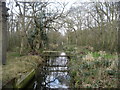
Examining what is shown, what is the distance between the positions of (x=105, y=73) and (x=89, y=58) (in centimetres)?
247

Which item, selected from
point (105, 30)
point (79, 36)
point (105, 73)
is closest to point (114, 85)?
point (105, 73)

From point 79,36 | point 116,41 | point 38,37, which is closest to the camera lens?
point 116,41

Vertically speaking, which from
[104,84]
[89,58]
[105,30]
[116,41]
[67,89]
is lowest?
[67,89]

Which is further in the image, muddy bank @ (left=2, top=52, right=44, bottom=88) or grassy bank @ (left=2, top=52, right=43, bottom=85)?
grassy bank @ (left=2, top=52, right=43, bottom=85)

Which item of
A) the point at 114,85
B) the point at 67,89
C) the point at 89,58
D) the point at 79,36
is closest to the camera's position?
the point at 114,85

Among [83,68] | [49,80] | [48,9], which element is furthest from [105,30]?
[49,80]

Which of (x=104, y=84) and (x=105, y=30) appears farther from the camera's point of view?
(x=105, y=30)

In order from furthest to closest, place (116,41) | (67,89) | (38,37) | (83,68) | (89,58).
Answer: (38,37)
(116,41)
(89,58)
(83,68)
(67,89)

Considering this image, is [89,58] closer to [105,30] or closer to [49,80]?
[49,80]

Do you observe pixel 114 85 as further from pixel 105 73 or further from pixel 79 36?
pixel 79 36

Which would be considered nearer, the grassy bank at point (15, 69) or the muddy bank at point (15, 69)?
the muddy bank at point (15, 69)

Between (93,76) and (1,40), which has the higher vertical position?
(1,40)

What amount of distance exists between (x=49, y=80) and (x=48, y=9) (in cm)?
914

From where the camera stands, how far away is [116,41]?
12219 millimetres
